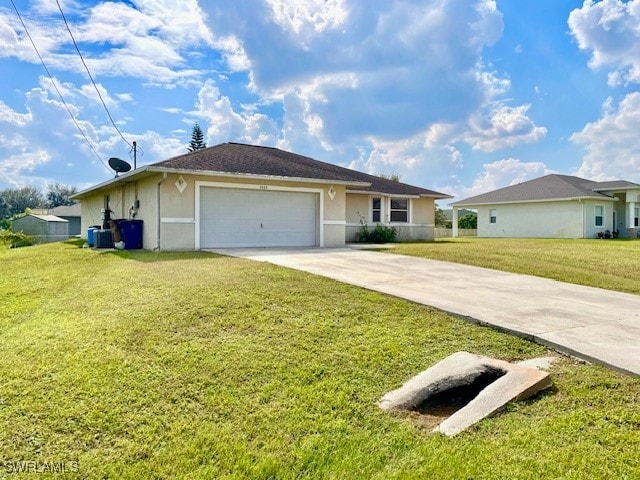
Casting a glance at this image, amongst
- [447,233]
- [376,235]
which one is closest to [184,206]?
[376,235]

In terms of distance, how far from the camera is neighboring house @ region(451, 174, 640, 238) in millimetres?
26578

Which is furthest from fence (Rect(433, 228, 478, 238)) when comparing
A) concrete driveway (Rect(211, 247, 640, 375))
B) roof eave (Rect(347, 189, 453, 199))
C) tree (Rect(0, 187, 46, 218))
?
tree (Rect(0, 187, 46, 218))

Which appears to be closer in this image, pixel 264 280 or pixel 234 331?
pixel 234 331

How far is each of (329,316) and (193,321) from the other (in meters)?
1.66

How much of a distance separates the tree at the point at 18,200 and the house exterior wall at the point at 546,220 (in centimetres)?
7050

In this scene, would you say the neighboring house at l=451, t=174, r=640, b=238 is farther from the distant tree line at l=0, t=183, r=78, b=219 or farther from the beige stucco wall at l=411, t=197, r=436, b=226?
the distant tree line at l=0, t=183, r=78, b=219

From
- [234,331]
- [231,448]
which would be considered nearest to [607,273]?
[234,331]

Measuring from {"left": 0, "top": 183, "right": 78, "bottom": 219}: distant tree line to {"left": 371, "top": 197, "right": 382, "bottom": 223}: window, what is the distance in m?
62.5

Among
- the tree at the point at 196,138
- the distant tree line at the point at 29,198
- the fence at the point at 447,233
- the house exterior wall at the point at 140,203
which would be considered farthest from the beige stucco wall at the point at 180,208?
the distant tree line at the point at 29,198

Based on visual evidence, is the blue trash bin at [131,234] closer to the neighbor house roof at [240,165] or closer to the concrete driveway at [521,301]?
the neighbor house roof at [240,165]

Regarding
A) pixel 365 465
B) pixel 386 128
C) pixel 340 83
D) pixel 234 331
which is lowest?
pixel 365 465

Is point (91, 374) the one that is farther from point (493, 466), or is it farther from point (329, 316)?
point (493, 466)

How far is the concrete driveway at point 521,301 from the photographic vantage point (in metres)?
4.36

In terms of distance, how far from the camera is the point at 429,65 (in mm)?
17141
